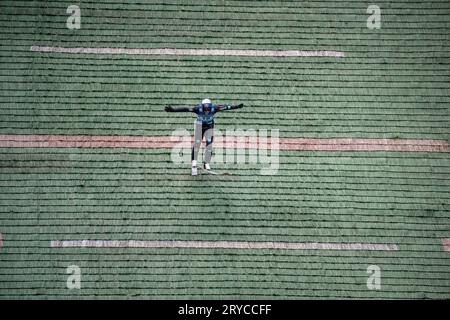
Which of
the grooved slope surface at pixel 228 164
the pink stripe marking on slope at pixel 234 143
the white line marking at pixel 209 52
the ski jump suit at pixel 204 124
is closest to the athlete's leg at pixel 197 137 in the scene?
the ski jump suit at pixel 204 124

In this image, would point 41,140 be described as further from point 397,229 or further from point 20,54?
point 397,229

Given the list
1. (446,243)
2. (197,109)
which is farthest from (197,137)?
(446,243)

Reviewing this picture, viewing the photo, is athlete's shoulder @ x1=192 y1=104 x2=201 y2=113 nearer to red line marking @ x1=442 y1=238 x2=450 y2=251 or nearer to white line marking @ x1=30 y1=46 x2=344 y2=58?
white line marking @ x1=30 y1=46 x2=344 y2=58

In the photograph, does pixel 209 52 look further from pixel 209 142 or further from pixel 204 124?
pixel 209 142

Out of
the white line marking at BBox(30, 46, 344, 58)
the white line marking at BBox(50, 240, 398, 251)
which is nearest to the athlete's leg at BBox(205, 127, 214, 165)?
the white line marking at BBox(50, 240, 398, 251)

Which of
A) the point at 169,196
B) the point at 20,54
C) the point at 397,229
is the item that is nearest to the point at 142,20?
the point at 20,54
